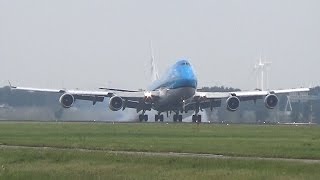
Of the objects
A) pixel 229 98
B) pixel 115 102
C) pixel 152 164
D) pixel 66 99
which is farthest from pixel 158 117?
pixel 152 164

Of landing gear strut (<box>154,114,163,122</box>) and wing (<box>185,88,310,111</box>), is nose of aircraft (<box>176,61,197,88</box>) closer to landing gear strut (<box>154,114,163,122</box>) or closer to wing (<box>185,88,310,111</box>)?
wing (<box>185,88,310,111</box>)

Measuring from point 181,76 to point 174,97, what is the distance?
3054mm

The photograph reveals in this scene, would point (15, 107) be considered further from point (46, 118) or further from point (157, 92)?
point (157, 92)

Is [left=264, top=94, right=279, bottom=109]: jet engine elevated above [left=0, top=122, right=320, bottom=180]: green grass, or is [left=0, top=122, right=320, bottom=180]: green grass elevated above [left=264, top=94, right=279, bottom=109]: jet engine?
[left=264, top=94, right=279, bottom=109]: jet engine

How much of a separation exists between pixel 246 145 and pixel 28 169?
55.0 ft

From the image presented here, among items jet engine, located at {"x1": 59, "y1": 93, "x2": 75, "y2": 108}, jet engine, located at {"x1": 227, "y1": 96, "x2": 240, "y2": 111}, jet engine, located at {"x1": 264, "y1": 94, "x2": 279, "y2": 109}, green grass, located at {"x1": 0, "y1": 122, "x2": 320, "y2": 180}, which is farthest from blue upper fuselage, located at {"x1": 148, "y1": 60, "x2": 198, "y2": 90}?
green grass, located at {"x1": 0, "y1": 122, "x2": 320, "y2": 180}

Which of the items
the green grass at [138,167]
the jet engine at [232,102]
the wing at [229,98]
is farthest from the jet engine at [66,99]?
the green grass at [138,167]

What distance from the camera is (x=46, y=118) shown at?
12962 centimetres

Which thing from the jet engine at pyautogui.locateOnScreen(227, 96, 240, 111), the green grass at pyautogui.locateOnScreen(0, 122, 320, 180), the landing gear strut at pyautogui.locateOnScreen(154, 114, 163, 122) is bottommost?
the landing gear strut at pyautogui.locateOnScreen(154, 114, 163, 122)

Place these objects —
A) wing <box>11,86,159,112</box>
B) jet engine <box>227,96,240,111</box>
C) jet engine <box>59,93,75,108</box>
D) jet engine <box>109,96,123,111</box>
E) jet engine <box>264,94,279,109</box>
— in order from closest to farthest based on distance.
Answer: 1. jet engine <box>264,94,279,109</box>
2. jet engine <box>227,96,240,111</box>
3. jet engine <box>109,96,123,111</box>
4. jet engine <box>59,93,75,108</box>
5. wing <box>11,86,159,112</box>

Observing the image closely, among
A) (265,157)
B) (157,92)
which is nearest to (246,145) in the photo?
(265,157)

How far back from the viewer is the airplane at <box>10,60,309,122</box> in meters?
102

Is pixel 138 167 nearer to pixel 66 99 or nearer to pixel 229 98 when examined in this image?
pixel 229 98

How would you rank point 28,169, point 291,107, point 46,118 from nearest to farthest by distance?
point 28,169, point 46,118, point 291,107
